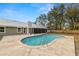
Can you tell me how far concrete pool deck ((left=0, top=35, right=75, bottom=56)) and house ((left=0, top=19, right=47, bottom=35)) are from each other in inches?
8.1

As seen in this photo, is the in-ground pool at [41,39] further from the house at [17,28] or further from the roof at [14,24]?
the roof at [14,24]

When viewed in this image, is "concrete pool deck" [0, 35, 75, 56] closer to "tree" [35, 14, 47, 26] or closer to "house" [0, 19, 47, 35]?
"house" [0, 19, 47, 35]

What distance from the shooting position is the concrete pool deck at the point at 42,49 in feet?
12.8

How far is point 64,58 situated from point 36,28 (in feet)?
3.03

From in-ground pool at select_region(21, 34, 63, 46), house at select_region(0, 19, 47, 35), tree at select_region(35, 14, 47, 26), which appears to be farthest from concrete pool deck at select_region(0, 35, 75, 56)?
tree at select_region(35, 14, 47, 26)

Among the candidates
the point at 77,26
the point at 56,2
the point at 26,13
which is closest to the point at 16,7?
the point at 26,13

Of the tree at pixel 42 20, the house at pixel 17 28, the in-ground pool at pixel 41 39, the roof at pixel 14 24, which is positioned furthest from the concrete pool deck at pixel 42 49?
the tree at pixel 42 20

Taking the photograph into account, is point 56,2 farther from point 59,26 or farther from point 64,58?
point 64,58

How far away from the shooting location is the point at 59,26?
402 centimetres

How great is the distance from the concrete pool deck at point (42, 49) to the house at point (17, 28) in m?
0.21

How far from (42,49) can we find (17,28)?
76cm

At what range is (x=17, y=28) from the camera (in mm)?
4094

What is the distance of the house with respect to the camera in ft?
13.0

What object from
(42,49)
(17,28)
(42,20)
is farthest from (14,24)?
(42,49)
